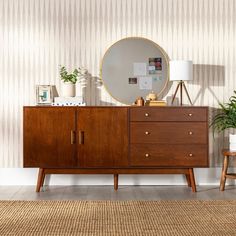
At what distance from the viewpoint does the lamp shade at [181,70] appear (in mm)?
5707

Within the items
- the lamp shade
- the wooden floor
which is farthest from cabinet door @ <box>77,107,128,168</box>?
the lamp shade

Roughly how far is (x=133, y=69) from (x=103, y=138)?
818 millimetres

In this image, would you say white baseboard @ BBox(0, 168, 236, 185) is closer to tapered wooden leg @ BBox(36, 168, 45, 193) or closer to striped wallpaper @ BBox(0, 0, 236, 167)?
striped wallpaper @ BBox(0, 0, 236, 167)

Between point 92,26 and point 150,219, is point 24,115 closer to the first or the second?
point 92,26

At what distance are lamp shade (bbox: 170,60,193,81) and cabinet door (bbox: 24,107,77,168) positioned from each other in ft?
3.20

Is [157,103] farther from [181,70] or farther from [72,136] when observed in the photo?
[72,136]

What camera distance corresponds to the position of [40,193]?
5.50m

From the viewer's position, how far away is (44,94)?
234 inches

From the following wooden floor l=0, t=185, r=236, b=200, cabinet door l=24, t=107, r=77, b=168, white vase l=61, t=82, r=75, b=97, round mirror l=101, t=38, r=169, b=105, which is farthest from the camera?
round mirror l=101, t=38, r=169, b=105

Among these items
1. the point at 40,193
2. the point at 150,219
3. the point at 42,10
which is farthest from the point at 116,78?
the point at 150,219

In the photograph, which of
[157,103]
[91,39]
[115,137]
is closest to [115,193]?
[115,137]

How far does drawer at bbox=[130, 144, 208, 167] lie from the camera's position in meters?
5.56

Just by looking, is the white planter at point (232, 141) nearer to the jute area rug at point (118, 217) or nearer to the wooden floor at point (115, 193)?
the wooden floor at point (115, 193)

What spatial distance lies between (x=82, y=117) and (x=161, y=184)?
1073 mm
